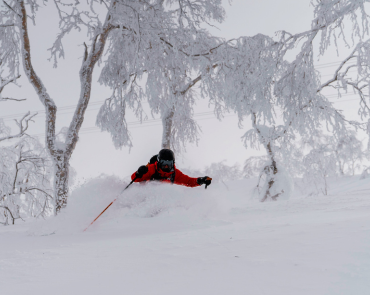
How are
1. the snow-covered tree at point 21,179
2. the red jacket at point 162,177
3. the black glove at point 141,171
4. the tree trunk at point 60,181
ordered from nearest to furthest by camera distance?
the black glove at point 141,171 → the red jacket at point 162,177 → the tree trunk at point 60,181 → the snow-covered tree at point 21,179

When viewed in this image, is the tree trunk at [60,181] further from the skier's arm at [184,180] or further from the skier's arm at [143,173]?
the skier's arm at [184,180]

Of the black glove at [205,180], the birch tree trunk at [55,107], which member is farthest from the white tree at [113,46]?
the black glove at [205,180]

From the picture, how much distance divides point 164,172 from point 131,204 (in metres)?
1.41

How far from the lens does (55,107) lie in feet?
24.1

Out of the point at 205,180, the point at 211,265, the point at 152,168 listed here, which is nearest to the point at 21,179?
the point at 152,168

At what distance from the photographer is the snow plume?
14.9 ft

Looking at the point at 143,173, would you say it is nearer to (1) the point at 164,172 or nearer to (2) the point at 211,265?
(1) the point at 164,172

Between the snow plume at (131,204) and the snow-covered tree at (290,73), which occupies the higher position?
the snow-covered tree at (290,73)

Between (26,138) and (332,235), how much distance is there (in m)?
13.0

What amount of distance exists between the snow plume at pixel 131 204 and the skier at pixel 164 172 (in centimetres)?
20

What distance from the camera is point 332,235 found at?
2.29 meters

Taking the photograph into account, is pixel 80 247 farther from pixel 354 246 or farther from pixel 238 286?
pixel 354 246

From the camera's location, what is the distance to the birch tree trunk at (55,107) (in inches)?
275

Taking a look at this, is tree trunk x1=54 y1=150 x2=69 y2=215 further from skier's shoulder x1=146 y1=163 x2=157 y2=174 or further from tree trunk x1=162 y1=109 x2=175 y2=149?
tree trunk x1=162 y1=109 x2=175 y2=149
